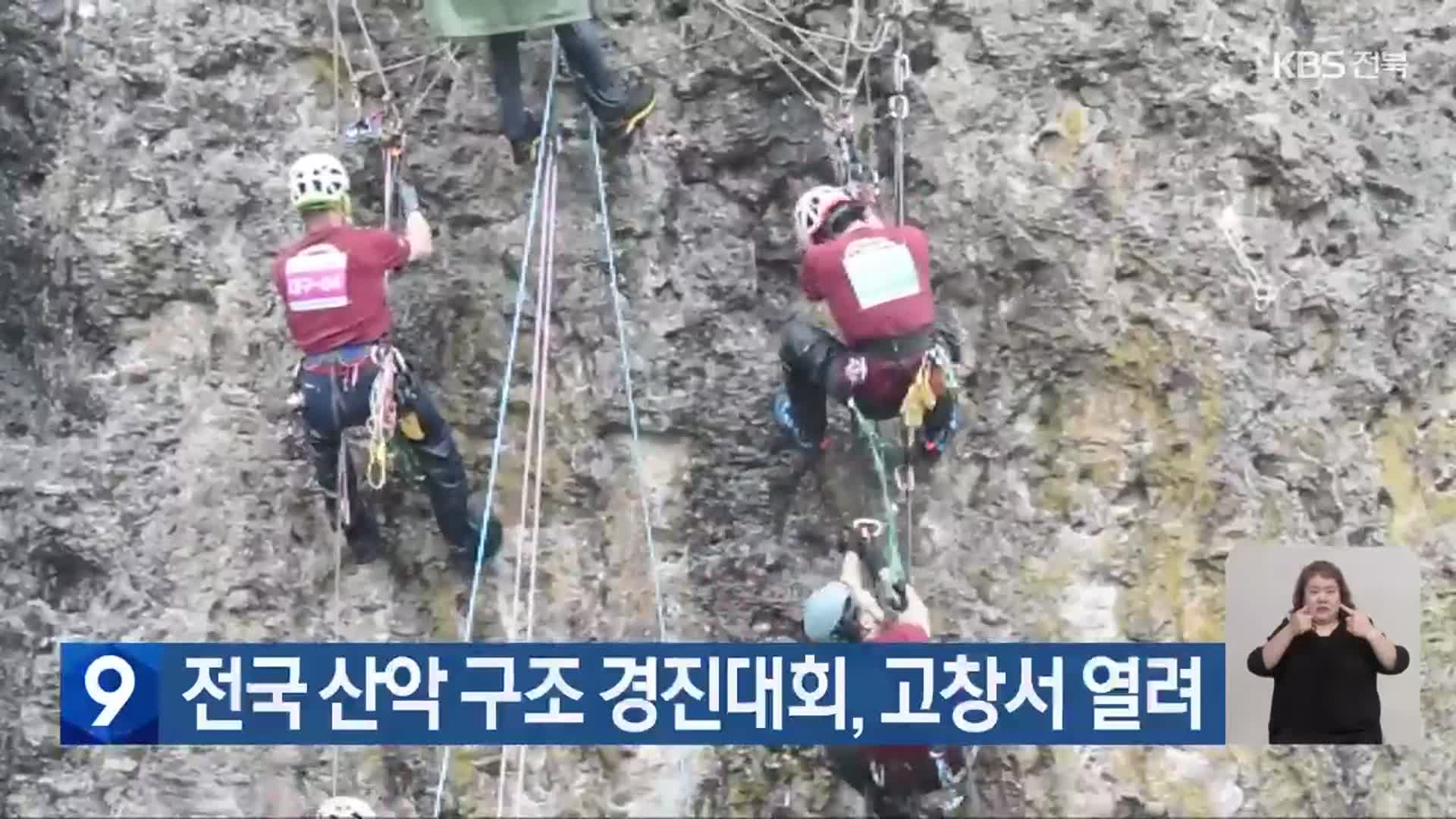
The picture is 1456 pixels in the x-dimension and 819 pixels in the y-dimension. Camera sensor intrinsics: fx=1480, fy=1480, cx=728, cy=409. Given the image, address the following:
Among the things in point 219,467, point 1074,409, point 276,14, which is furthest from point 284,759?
point 1074,409

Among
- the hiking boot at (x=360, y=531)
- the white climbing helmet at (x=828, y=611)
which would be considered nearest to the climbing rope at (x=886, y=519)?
the white climbing helmet at (x=828, y=611)

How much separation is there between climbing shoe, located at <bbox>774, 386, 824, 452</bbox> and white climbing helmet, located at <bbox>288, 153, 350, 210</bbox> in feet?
3.61

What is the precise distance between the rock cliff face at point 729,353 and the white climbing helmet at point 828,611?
29cm

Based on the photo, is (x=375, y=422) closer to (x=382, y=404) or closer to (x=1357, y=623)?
(x=382, y=404)

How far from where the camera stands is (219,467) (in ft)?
12.0

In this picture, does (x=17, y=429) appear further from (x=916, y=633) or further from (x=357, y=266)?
(x=916, y=633)

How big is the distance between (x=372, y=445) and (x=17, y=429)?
3.47 feet

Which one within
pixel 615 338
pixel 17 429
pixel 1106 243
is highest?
pixel 1106 243

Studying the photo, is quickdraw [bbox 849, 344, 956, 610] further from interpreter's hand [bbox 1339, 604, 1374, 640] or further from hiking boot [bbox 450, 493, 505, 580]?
interpreter's hand [bbox 1339, 604, 1374, 640]

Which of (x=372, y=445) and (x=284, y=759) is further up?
(x=372, y=445)

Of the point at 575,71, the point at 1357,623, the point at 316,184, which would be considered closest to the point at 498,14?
the point at 575,71

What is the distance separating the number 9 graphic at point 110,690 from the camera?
11.3 feet

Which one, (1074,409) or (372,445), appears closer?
(372,445)

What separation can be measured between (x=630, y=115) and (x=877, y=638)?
1369mm
